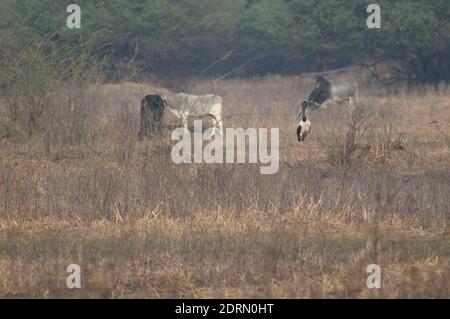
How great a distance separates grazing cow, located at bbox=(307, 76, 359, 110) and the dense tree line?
3.02 m

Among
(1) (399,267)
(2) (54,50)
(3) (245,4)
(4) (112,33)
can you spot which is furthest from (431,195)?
(3) (245,4)

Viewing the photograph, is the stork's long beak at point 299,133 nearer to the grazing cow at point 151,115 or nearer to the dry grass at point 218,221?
the dry grass at point 218,221

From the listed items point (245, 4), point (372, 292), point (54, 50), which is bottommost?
point (372, 292)

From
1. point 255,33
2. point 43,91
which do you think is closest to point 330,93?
point 43,91

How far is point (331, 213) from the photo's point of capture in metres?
8.56

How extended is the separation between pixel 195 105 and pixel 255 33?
836 inches

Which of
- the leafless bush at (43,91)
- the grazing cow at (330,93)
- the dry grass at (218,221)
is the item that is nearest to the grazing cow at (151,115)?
the dry grass at (218,221)

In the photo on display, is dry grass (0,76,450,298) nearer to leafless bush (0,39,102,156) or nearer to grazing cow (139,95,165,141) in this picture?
grazing cow (139,95,165,141)

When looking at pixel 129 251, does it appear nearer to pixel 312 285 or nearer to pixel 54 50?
pixel 312 285

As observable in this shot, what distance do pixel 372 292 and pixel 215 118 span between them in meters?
10.9

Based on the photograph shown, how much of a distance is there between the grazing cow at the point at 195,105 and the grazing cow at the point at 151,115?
0.40 m

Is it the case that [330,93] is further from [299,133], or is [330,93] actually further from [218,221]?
[218,221]

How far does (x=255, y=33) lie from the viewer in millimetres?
37438

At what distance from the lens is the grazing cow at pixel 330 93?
19.9 m
